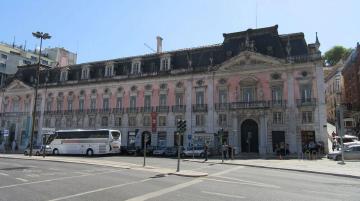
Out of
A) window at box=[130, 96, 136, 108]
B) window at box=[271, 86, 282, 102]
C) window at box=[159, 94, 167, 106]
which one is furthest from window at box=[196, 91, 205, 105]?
window at box=[130, 96, 136, 108]

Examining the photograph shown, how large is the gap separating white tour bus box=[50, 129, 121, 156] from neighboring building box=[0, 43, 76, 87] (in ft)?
106

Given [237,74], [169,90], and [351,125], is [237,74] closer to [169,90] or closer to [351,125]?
[169,90]

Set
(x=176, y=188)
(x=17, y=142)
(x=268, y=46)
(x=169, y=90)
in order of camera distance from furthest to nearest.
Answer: (x=17, y=142) → (x=169, y=90) → (x=268, y=46) → (x=176, y=188)

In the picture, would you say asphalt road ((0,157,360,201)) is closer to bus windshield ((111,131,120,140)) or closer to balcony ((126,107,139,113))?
bus windshield ((111,131,120,140))

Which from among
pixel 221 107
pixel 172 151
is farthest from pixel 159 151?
pixel 221 107

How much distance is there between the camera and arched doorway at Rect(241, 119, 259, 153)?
133 ft

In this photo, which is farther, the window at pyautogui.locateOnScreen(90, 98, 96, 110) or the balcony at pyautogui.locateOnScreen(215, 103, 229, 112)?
the window at pyautogui.locateOnScreen(90, 98, 96, 110)

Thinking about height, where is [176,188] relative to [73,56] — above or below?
below

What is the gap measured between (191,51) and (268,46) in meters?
11.4

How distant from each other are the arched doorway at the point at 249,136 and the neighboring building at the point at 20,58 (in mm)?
45420

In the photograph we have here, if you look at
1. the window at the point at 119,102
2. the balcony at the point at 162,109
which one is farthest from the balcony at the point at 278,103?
the window at the point at 119,102

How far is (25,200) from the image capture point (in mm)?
10508

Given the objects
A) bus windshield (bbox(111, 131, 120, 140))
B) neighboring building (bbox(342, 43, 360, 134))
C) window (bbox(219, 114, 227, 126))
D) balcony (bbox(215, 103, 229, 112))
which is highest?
neighboring building (bbox(342, 43, 360, 134))

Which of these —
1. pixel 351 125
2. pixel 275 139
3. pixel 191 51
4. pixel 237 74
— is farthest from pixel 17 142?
pixel 351 125
